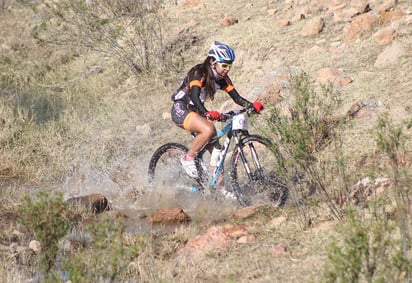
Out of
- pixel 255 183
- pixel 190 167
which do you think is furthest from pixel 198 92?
pixel 255 183

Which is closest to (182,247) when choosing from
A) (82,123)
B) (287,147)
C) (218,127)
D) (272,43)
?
(287,147)

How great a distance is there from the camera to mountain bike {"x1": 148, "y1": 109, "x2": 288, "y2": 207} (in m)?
7.79

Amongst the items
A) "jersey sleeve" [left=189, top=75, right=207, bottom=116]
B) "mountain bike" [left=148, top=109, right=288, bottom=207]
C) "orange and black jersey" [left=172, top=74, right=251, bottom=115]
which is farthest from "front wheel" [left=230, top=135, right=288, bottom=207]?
"jersey sleeve" [left=189, top=75, right=207, bottom=116]

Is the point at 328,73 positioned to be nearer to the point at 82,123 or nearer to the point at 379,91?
the point at 379,91

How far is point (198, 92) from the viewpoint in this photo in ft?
25.8

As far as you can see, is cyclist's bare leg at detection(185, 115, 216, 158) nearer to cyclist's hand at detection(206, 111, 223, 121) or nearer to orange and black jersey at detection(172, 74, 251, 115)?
orange and black jersey at detection(172, 74, 251, 115)

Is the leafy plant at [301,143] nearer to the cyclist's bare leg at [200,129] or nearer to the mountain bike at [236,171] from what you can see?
the mountain bike at [236,171]

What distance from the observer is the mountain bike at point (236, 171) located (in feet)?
25.6

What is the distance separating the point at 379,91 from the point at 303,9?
13.3 feet

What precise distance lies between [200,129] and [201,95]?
1.30 feet

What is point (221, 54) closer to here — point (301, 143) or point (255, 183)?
point (255, 183)

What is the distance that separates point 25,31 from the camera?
56.7 feet

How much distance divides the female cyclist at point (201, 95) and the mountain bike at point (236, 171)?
0.14m

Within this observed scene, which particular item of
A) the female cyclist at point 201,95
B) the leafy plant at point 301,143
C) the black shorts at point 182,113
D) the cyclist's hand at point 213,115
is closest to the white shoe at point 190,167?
the female cyclist at point 201,95
